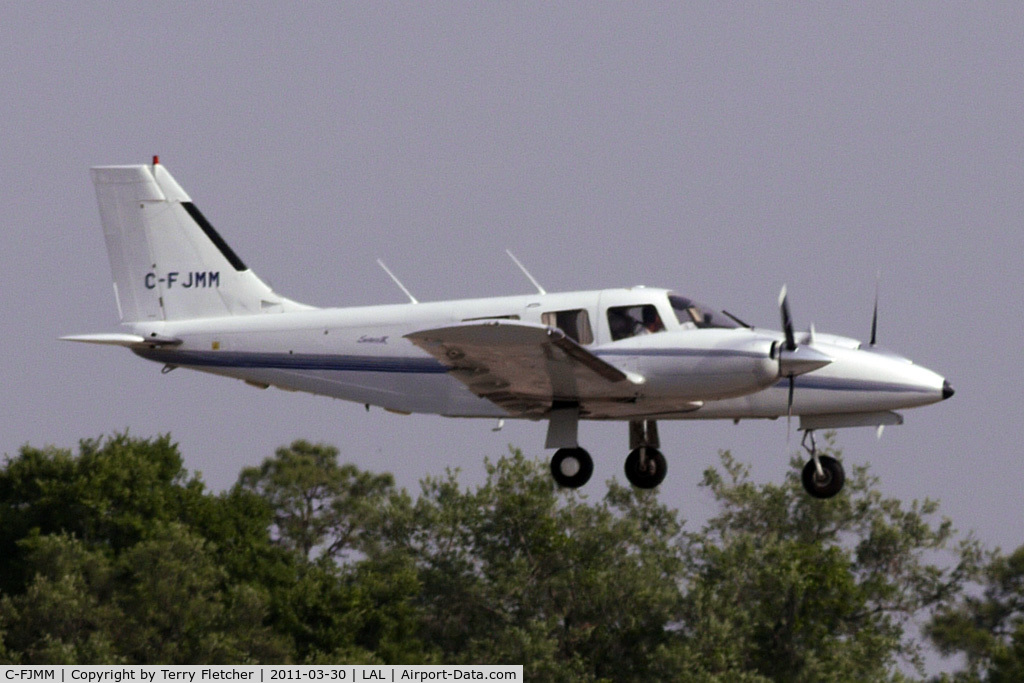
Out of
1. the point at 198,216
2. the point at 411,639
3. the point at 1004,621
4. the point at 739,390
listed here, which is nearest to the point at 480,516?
the point at 411,639

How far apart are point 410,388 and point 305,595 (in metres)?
30.0

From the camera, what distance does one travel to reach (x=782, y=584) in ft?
178

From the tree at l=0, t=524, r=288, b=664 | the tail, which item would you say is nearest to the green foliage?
the tree at l=0, t=524, r=288, b=664

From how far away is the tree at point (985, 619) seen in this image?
203 ft

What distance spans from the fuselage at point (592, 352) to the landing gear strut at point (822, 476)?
69 cm

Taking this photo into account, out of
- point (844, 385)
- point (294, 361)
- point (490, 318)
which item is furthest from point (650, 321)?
point (294, 361)

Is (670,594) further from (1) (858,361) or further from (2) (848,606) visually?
(1) (858,361)

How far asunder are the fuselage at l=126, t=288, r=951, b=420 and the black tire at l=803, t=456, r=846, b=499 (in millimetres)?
715

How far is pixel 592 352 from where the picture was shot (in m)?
24.7

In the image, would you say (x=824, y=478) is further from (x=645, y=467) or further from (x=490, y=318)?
Answer: (x=490, y=318)

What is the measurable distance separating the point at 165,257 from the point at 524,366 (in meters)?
7.05

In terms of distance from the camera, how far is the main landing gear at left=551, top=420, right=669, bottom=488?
2598 centimetres

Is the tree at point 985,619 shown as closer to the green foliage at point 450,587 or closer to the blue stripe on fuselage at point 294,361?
the green foliage at point 450,587

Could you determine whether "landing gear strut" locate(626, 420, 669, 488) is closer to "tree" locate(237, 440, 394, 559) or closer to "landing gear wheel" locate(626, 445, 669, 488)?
"landing gear wheel" locate(626, 445, 669, 488)
